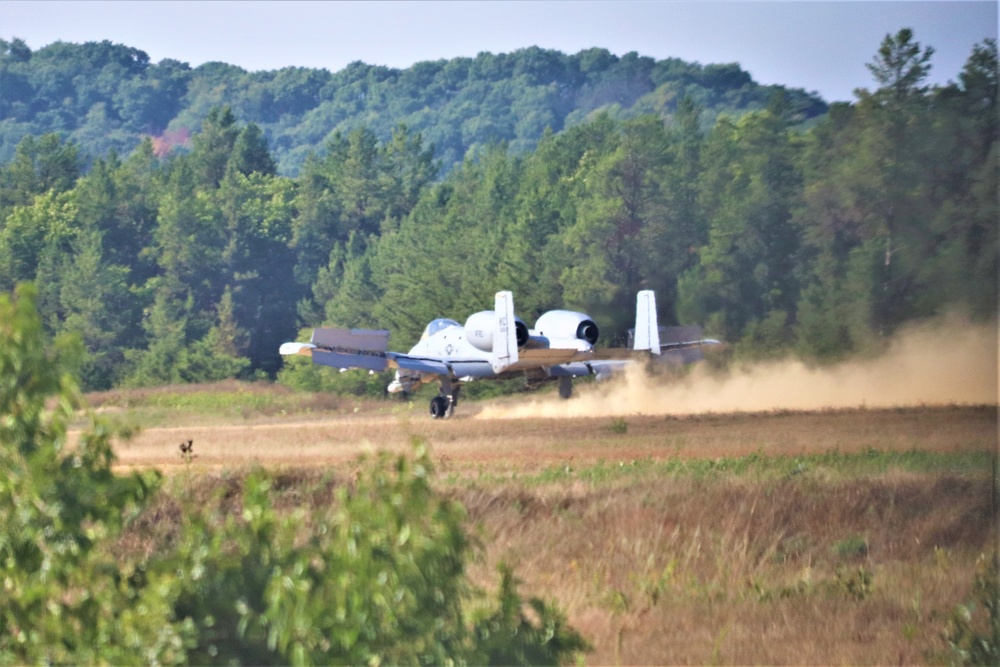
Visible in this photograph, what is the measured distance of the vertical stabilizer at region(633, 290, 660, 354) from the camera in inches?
1120

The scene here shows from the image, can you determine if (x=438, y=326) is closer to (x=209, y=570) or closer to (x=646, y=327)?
(x=646, y=327)

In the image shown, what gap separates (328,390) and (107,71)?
77.7 ft

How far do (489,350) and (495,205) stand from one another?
2812cm

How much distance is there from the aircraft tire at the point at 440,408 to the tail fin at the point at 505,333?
3066mm

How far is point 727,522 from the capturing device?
44.0 ft

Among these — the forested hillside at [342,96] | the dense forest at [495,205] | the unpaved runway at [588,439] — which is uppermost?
the forested hillside at [342,96]

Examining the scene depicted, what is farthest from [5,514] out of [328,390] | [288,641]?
[328,390]

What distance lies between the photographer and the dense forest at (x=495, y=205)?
109 ft

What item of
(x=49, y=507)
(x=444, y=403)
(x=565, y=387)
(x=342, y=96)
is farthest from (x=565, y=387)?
(x=342, y=96)

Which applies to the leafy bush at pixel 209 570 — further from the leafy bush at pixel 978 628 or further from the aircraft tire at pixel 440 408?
the aircraft tire at pixel 440 408

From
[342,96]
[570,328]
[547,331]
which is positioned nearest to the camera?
[570,328]

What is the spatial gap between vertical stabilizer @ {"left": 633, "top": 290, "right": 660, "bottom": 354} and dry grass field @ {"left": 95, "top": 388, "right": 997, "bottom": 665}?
675cm

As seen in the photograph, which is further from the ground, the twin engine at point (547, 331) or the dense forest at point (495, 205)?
the dense forest at point (495, 205)

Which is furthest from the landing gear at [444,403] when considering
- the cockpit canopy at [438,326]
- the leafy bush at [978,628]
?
the leafy bush at [978,628]
